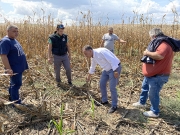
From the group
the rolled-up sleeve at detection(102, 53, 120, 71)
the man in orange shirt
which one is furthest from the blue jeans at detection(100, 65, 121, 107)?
the man in orange shirt

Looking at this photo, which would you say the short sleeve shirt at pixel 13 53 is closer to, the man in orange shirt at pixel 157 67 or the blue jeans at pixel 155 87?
the man in orange shirt at pixel 157 67

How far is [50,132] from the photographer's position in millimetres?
3146

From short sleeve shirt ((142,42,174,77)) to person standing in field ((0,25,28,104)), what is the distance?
87.9 inches

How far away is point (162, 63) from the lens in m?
3.37

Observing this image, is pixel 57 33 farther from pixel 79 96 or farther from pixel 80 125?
pixel 80 125

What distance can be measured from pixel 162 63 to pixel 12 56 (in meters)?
2.53

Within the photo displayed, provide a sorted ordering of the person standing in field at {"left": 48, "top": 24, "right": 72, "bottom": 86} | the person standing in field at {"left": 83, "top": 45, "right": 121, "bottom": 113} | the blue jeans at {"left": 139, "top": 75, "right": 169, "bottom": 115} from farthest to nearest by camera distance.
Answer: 1. the person standing in field at {"left": 48, "top": 24, "right": 72, "bottom": 86}
2. the person standing in field at {"left": 83, "top": 45, "right": 121, "bottom": 113}
3. the blue jeans at {"left": 139, "top": 75, "right": 169, "bottom": 115}

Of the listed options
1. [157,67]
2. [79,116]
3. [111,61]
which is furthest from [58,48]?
[157,67]

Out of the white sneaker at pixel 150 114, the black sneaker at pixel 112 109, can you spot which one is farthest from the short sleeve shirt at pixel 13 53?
the white sneaker at pixel 150 114

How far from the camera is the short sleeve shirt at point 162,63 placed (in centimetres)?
321

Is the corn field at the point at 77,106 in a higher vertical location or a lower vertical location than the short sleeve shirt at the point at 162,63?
lower

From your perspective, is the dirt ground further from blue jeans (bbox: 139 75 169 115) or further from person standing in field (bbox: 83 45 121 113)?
person standing in field (bbox: 83 45 121 113)

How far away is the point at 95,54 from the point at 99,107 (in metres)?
1.12

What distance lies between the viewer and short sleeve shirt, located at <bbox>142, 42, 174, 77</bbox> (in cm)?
321
